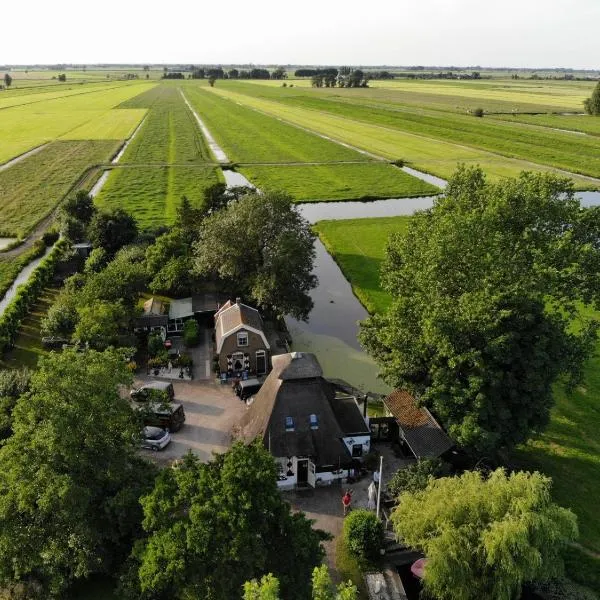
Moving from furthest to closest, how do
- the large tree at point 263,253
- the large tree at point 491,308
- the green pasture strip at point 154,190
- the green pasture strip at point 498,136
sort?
the green pasture strip at point 498,136, the green pasture strip at point 154,190, the large tree at point 263,253, the large tree at point 491,308

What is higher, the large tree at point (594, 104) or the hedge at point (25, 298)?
the large tree at point (594, 104)

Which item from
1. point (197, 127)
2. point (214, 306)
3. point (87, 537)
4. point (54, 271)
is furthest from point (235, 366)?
point (197, 127)

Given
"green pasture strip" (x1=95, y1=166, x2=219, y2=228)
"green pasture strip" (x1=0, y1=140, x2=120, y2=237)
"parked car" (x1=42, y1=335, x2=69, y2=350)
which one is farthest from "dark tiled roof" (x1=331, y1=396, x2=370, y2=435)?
"green pasture strip" (x1=0, y1=140, x2=120, y2=237)

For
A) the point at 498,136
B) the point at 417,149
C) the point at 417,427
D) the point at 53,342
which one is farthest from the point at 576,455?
the point at 498,136

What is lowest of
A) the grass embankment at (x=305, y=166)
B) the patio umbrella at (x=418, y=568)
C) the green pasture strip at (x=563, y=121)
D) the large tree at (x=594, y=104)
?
the patio umbrella at (x=418, y=568)

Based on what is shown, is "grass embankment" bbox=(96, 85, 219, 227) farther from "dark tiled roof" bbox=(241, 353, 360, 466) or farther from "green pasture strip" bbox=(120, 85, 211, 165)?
"dark tiled roof" bbox=(241, 353, 360, 466)

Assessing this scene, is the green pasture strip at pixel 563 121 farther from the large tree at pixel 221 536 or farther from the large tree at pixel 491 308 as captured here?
the large tree at pixel 221 536

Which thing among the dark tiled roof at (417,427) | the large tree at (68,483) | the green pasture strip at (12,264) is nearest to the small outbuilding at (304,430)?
the dark tiled roof at (417,427)
